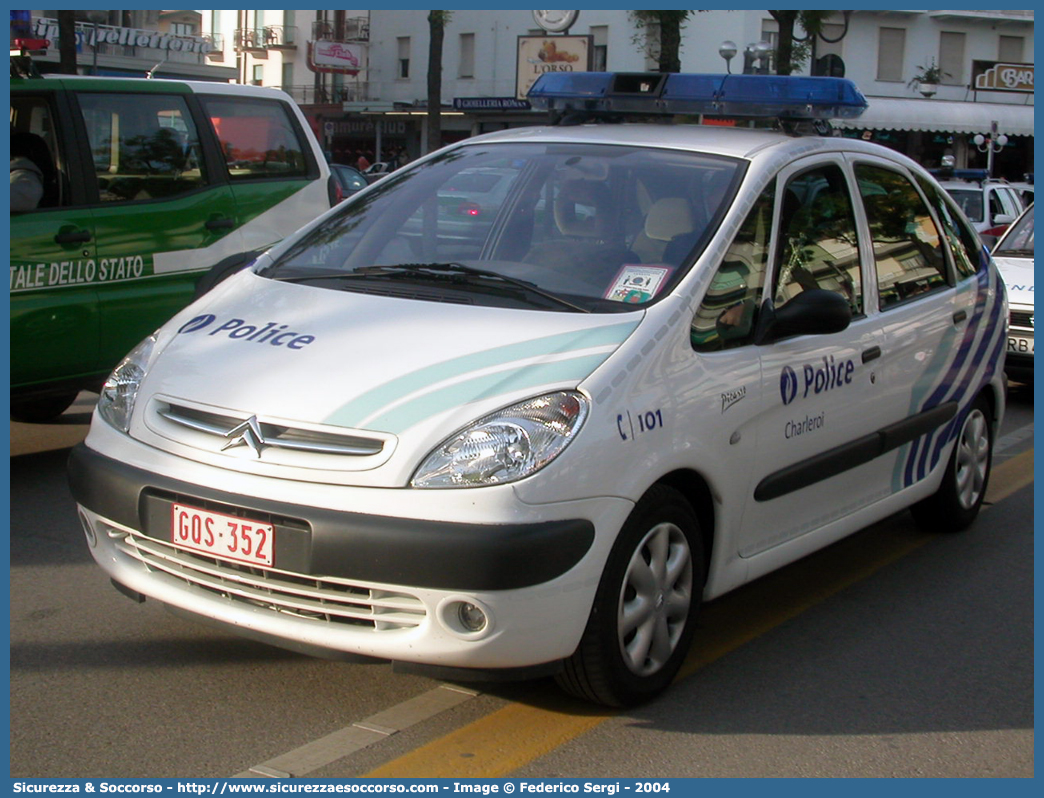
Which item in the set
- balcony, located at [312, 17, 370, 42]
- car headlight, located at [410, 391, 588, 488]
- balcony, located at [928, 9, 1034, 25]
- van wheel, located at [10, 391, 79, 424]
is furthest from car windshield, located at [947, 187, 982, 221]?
balcony, located at [312, 17, 370, 42]

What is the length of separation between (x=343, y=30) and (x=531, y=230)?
178ft

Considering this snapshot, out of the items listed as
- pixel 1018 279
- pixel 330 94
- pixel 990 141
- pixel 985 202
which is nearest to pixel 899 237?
pixel 1018 279

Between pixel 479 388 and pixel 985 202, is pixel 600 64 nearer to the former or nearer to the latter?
pixel 985 202

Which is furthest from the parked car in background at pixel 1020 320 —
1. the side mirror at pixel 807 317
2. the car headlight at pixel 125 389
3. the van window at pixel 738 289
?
Result: the car headlight at pixel 125 389

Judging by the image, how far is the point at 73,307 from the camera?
19.7 ft

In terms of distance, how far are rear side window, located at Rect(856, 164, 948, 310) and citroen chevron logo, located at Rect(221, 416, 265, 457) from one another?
2.47m

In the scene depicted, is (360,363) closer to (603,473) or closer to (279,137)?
(603,473)

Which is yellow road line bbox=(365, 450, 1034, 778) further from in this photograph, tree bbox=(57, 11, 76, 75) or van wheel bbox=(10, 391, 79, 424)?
tree bbox=(57, 11, 76, 75)

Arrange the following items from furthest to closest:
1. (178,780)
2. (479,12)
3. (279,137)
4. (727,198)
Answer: (479,12), (279,137), (727,198), (178,780)

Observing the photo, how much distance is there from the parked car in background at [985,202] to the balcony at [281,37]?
4581cm

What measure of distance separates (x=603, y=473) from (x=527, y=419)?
240 millimetres

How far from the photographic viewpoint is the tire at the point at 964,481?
5.56 metres

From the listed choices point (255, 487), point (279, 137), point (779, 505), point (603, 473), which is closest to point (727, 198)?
point (779, 505)

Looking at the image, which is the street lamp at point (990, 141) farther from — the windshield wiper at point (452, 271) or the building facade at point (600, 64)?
the windshield wiper at point (452, 271)
